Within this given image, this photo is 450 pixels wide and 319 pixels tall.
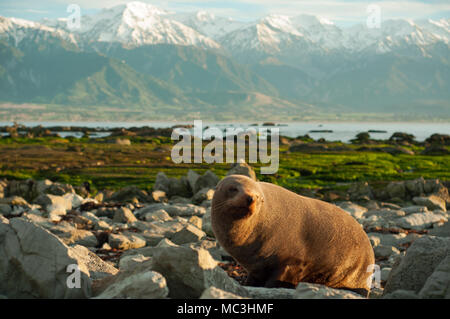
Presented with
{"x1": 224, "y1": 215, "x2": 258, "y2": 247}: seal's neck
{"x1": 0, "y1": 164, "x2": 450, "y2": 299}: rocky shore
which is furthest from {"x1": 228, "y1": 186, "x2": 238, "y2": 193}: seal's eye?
{"x1": 0, "y1": 164, "x2": 450, "y2": 299}: rocky shore

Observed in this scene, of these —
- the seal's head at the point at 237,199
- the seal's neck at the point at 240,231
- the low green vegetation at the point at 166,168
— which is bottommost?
the low green vegetation at the point at 166,168

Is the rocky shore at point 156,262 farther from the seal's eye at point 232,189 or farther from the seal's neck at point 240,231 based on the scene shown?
the seal's eye at point 232,189

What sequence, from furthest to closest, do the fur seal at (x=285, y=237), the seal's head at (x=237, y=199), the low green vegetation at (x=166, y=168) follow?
the low green vegetation at (x=166, y=168)
the fur seal at (x=285, y=237)
the seal's head at (x=237, y=199)

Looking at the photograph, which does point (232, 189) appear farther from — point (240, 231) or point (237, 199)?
point (240, 231)

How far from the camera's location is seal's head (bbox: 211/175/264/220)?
7.56 meters

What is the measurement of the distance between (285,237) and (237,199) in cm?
142

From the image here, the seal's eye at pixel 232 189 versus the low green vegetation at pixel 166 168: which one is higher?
the seal's eye at pixel 232 189

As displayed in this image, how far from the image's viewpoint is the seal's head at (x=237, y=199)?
7.56 meters

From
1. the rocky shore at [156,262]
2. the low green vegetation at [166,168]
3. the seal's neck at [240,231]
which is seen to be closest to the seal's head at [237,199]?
the seal's neck at [240,231]

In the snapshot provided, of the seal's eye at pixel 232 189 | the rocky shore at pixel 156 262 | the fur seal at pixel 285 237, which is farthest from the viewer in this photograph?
the fur seal at pixel 285 237

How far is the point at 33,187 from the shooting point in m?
33.2

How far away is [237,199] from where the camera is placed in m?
7.57

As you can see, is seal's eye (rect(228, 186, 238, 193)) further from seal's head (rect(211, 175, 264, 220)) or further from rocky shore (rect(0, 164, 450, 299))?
rocky shore (rect(0, 164, 450, 299))
